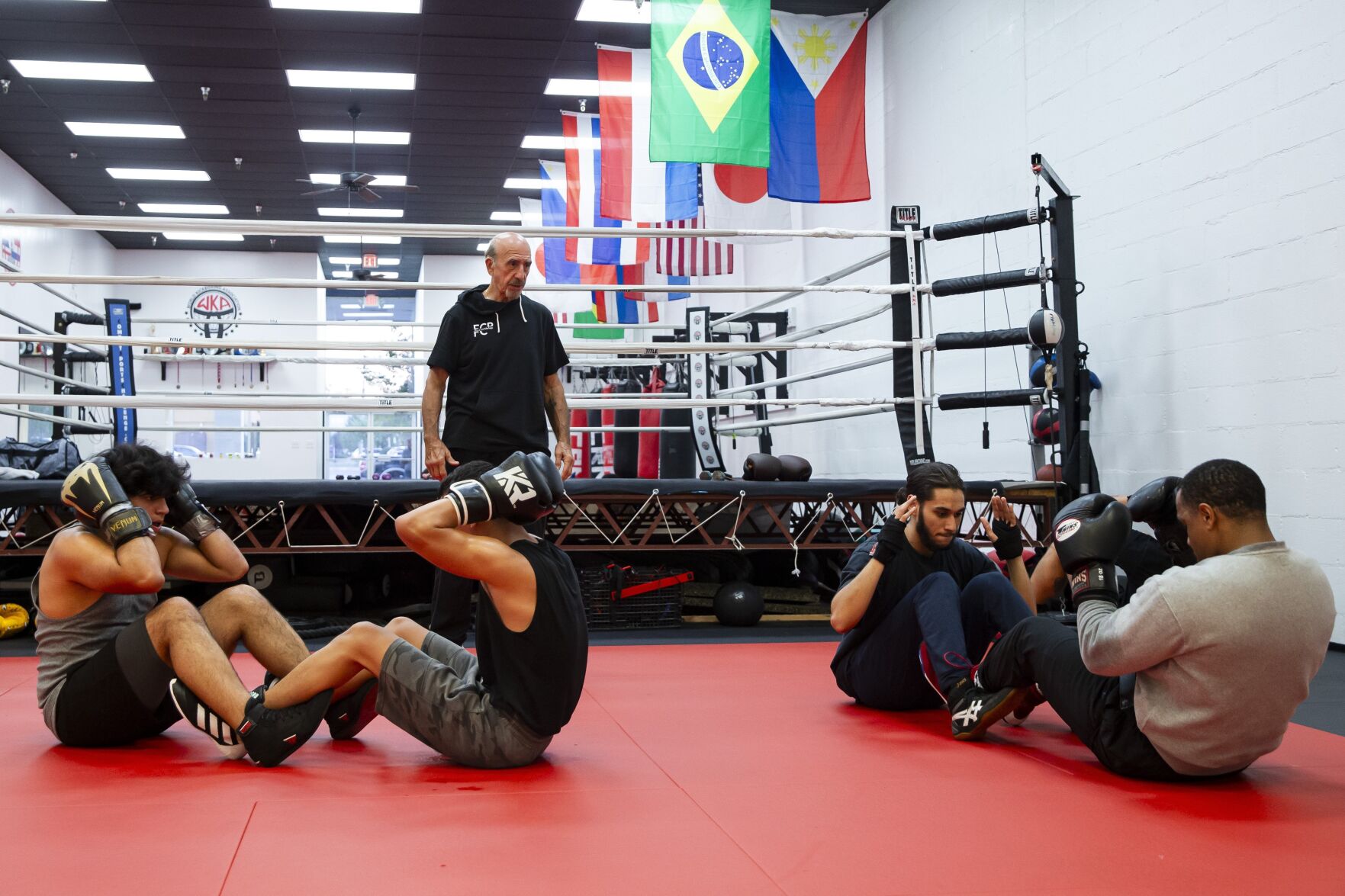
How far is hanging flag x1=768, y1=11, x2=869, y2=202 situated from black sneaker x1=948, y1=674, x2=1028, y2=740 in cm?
472

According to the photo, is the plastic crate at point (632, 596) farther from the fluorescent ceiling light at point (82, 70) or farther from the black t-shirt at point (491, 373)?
the fluorescent ceiling light at point (82, 70)

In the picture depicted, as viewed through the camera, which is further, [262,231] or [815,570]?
[815,570]

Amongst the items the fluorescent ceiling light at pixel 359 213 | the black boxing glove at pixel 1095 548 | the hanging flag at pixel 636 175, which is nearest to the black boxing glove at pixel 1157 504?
the black boxing glove at pixel 1095 548

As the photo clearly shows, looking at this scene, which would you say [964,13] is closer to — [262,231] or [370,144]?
[262,231]

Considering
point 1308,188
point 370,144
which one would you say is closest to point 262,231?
point 1308,188

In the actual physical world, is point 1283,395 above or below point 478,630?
above

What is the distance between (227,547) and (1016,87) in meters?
5.48

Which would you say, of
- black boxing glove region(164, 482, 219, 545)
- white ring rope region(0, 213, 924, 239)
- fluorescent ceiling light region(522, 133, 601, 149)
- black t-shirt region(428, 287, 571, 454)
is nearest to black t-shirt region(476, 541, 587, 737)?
black boxing glove region(164, 482, 219, 545)

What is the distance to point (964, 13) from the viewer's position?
7305mm

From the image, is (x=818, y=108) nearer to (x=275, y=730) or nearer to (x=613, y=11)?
(x=613, y=11)

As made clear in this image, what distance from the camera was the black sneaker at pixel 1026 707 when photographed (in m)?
2.85

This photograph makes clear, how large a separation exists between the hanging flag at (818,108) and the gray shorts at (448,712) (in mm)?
5162

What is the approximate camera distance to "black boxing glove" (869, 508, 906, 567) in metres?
3.04

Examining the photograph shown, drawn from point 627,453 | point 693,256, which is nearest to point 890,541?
point 693,256
